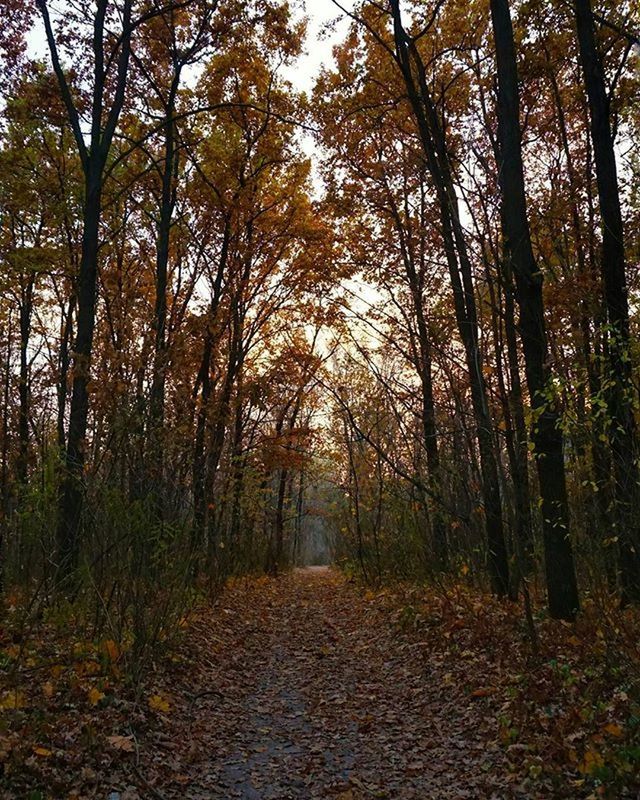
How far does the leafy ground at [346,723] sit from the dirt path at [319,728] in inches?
0.8

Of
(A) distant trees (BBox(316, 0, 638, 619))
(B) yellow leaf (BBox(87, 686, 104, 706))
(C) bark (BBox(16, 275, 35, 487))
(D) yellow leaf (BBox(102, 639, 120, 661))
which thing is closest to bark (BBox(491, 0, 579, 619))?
(A) distant trees (BBox(316, 0, 638, 619))

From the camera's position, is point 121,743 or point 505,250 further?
point 505,250

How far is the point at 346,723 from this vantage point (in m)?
6.22

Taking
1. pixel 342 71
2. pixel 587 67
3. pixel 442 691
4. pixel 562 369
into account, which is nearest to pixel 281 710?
pixel 442 691

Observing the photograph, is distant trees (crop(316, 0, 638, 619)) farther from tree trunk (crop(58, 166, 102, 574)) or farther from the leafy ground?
tree trunk (crop(58, 166, 102, 574))

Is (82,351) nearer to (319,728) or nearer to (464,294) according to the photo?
(464,294)

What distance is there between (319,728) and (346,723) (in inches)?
11.6

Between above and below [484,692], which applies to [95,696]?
above

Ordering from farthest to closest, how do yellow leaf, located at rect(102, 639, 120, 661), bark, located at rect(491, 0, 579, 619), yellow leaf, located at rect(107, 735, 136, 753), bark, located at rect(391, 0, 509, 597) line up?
bark, located at rect(391, 0, 509, 597) → bark, located at rect(491, 0, 579, 619) → yellow leaf, located at rect(102, 639, 120, 661) → yellow leaf, located at rect(107, 735, 136, 753)

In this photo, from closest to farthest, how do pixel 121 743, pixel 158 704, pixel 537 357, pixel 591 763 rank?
pixel 591 763 → pixel 121 743 → pixel 158 704 → pixel 537 357

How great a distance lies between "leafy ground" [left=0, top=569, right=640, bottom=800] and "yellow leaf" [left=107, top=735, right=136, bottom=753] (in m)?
0.01

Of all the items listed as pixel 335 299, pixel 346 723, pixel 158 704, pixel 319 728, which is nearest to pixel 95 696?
pixel 158 704

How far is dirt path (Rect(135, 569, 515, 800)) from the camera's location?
4680mm

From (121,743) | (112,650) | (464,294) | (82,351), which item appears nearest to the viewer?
(121,743)
